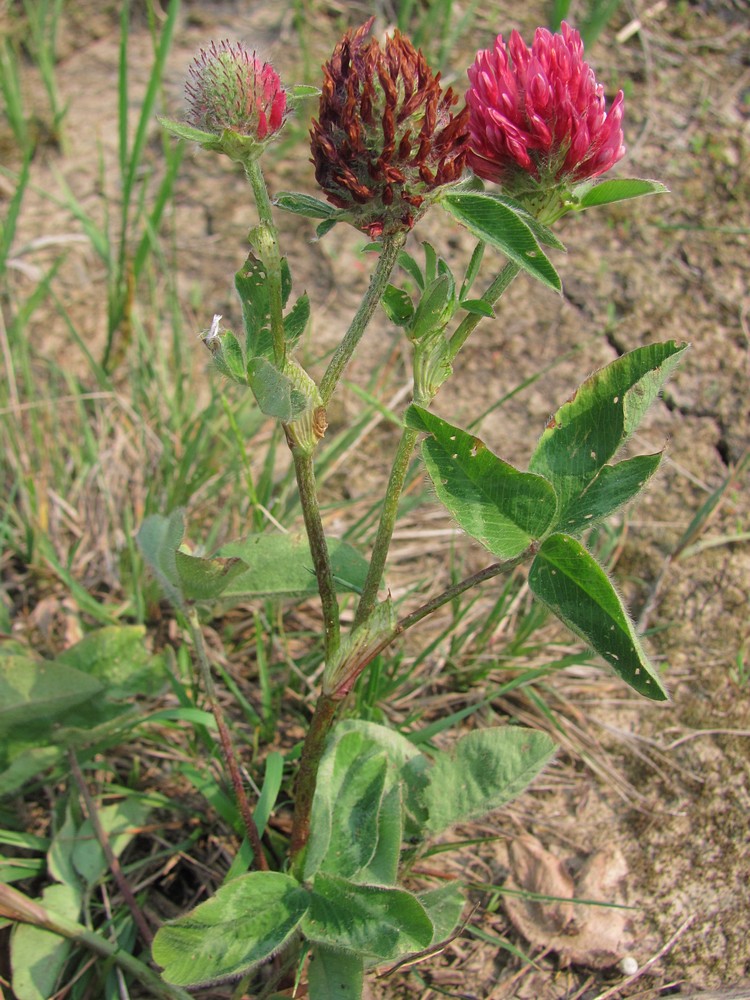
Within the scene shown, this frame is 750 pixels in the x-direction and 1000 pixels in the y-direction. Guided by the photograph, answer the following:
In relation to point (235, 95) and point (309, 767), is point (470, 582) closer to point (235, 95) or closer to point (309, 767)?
point (309, 767)

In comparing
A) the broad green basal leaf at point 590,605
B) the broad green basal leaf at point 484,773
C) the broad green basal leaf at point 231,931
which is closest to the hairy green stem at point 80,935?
the broad green basal leaf at point 231,931

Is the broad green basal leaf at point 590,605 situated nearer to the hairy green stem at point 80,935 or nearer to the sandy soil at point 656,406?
the sandy soil at point 656,406

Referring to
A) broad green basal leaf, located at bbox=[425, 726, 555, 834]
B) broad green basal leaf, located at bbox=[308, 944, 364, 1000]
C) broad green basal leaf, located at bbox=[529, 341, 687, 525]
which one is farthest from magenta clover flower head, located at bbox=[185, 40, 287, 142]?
broad green basal leaf, located at bbox=[308, 944, 364, 1000]

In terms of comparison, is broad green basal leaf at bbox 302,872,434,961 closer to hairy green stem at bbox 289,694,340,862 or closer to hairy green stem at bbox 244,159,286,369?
hairy green stem at bbox 289,694,340,862

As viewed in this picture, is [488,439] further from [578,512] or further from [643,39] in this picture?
[643,39]

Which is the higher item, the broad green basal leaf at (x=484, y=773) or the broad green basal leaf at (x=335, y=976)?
the broad green basal leaf at (x=484, y=773)

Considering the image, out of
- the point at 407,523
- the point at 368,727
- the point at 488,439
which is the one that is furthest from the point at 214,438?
the point at 368,727

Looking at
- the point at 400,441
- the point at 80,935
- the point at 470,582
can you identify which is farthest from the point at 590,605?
the point at 80,935
